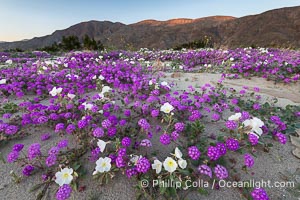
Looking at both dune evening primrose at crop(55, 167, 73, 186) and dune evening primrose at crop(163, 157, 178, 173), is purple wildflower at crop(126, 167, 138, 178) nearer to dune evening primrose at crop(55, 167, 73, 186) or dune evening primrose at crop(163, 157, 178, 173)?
dune evening primrose at crop(163, 157, 178, 173)

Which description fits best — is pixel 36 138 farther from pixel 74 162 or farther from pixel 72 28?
pixel 72 28

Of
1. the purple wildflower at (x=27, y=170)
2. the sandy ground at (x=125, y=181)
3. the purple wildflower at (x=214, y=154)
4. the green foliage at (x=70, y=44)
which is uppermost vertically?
the green foliage at (x=70, y=44)

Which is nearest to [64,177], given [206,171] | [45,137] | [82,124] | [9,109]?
[82,124]

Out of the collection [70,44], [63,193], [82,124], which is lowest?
[63,193]

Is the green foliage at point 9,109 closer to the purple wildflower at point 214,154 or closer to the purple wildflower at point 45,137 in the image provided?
the purple wildflower at point 45,137

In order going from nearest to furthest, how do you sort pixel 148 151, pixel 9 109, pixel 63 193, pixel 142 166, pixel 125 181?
pixel 63 193 < pixel 142 166 < pixel 125 181 < pixel 148 151 < pixel 9 109

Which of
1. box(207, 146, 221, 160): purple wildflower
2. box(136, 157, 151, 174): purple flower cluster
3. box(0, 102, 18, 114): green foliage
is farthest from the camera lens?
box(0, 102, 18, 114): green foliage

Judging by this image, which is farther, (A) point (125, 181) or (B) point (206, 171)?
(A) point (125, 181)

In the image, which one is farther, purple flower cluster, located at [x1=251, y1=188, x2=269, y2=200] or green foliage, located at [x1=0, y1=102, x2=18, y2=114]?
green foliage, located at [x1=0, y1=102, x2=18, y2=114]

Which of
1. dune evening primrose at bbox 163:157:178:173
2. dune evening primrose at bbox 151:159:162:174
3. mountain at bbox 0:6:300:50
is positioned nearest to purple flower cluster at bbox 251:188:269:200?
dune evening primrose at bbox 163:157:178:173

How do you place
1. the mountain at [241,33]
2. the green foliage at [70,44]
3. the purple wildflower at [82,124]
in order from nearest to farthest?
the purple wildflower at [82,124], the green foliage at [70,44], the mountain at [241,33]

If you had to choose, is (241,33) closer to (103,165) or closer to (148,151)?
(148,151)

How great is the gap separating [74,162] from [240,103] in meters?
→ 3.04

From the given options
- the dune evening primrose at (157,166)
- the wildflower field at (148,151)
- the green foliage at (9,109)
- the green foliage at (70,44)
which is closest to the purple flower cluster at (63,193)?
the wildflower field at (148,151)
